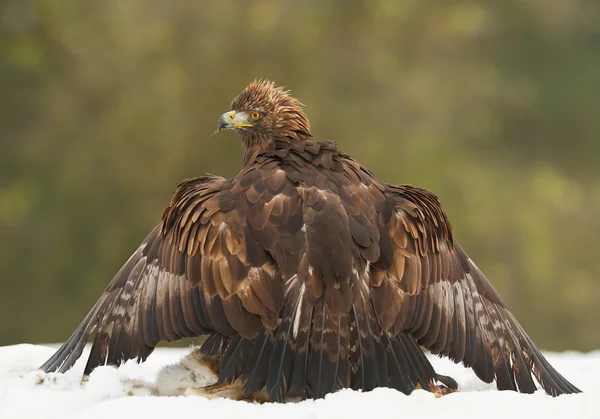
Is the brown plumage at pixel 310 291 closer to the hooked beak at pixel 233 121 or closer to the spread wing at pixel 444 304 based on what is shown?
the spread wing at pixel 444 304

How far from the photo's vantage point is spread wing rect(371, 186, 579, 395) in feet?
13.8

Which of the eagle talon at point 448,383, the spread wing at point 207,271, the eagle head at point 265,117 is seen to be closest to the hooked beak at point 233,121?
the eagle head at point 265,117

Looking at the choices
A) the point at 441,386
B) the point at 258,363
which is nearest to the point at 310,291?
the point at 258,363

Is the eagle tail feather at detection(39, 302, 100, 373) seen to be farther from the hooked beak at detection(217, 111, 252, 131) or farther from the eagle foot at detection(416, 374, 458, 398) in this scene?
the eagle foot at detection(416, 374, 458, 398)

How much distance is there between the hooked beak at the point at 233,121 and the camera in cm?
545

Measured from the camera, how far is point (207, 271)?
412 centimetres

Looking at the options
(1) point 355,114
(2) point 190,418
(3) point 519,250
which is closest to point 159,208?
(1) point 355,114

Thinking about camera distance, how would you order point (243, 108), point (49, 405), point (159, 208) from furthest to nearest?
point (159, 208), point (243, 108), point (49, 405)

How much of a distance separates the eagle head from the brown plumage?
650 mm

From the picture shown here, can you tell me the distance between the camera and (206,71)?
1345 cm

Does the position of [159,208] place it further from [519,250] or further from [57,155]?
[519,250]

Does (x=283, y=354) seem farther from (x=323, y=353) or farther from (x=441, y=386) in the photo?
(x=441, y=386)

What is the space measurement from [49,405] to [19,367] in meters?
1.05

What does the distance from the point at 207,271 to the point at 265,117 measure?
60.7 inches
